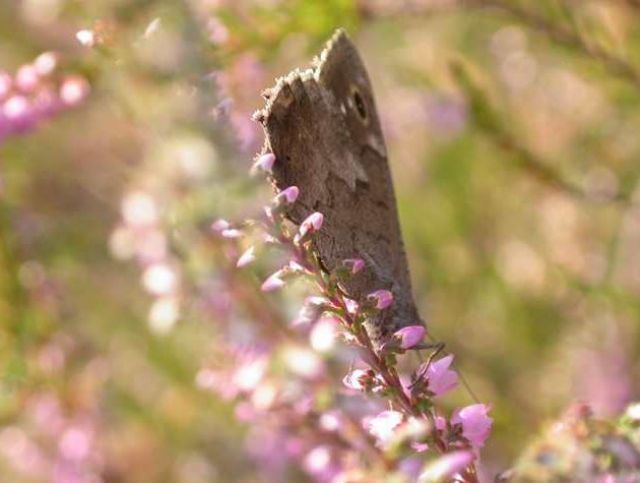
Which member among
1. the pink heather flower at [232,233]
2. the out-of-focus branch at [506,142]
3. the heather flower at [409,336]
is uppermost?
the out-of-focus branch at [506,142]

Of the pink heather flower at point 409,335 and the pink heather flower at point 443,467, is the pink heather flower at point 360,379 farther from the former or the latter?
the pink heather flower at point 443,467

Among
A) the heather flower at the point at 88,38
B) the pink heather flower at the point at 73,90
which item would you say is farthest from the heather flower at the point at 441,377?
the pink heather flower at the point at 73,90

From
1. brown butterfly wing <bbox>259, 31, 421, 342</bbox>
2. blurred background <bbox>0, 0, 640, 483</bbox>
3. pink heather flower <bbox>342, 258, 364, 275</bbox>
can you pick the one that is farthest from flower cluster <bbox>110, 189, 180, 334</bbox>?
pink heather flower <bbox>342, 258, 364, 275</bbox>

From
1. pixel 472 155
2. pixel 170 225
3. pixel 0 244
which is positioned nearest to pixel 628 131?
pixel 472 155

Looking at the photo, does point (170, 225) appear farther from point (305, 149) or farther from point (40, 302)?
point (40, 302)

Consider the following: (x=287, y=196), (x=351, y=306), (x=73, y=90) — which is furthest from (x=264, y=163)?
(x=73, y=90)
